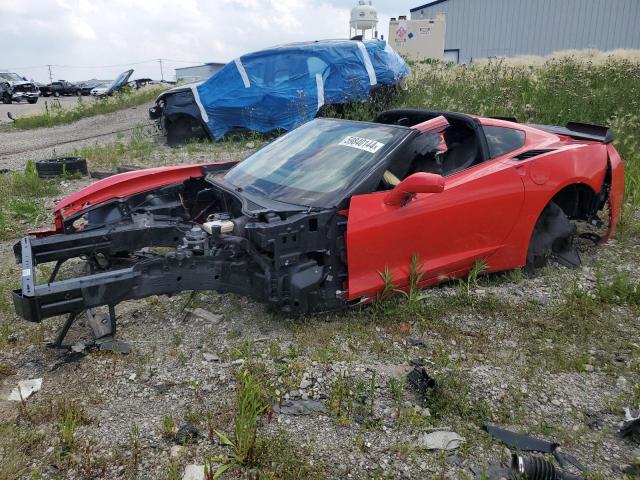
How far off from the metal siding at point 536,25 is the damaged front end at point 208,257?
26.5 metres

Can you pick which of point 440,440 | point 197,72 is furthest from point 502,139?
point 197,72

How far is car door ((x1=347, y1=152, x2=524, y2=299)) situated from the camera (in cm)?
352

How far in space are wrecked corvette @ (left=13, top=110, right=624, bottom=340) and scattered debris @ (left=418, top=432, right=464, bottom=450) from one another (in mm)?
1162

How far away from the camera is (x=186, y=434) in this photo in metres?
2.57

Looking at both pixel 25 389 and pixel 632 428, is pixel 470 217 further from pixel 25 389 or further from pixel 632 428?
pixel 25 389

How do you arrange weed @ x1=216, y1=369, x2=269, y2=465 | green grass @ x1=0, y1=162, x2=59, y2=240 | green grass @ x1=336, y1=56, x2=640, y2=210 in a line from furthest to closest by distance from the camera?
green grass @ x1=336, y1=56, x2=640, y2=210
green grass @ x1=0, y1=162, x2=59, y2=240
weed @ x1=216, y1=369, x2=269, y2=465

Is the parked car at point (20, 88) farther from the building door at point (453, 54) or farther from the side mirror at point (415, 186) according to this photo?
the side mirror at point (415, 186)

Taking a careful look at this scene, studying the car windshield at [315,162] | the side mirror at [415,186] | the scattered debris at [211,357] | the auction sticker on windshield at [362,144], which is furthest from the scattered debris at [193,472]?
the auction sticker on windshield at [362,144]

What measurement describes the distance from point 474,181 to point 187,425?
258 cm

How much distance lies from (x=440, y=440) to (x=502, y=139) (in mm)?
2710

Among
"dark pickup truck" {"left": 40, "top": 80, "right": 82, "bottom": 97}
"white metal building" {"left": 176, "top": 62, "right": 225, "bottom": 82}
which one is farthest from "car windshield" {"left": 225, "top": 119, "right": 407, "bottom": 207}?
"dark pickup truck" {"left": 40, "top": 80, "right": 82, "bottom": 97}

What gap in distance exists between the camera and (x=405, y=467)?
95.2 inches

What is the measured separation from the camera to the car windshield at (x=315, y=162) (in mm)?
3709

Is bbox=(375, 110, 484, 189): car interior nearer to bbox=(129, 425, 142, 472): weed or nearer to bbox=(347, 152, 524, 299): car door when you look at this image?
bbox=(347, 152, 524, 299): car door
